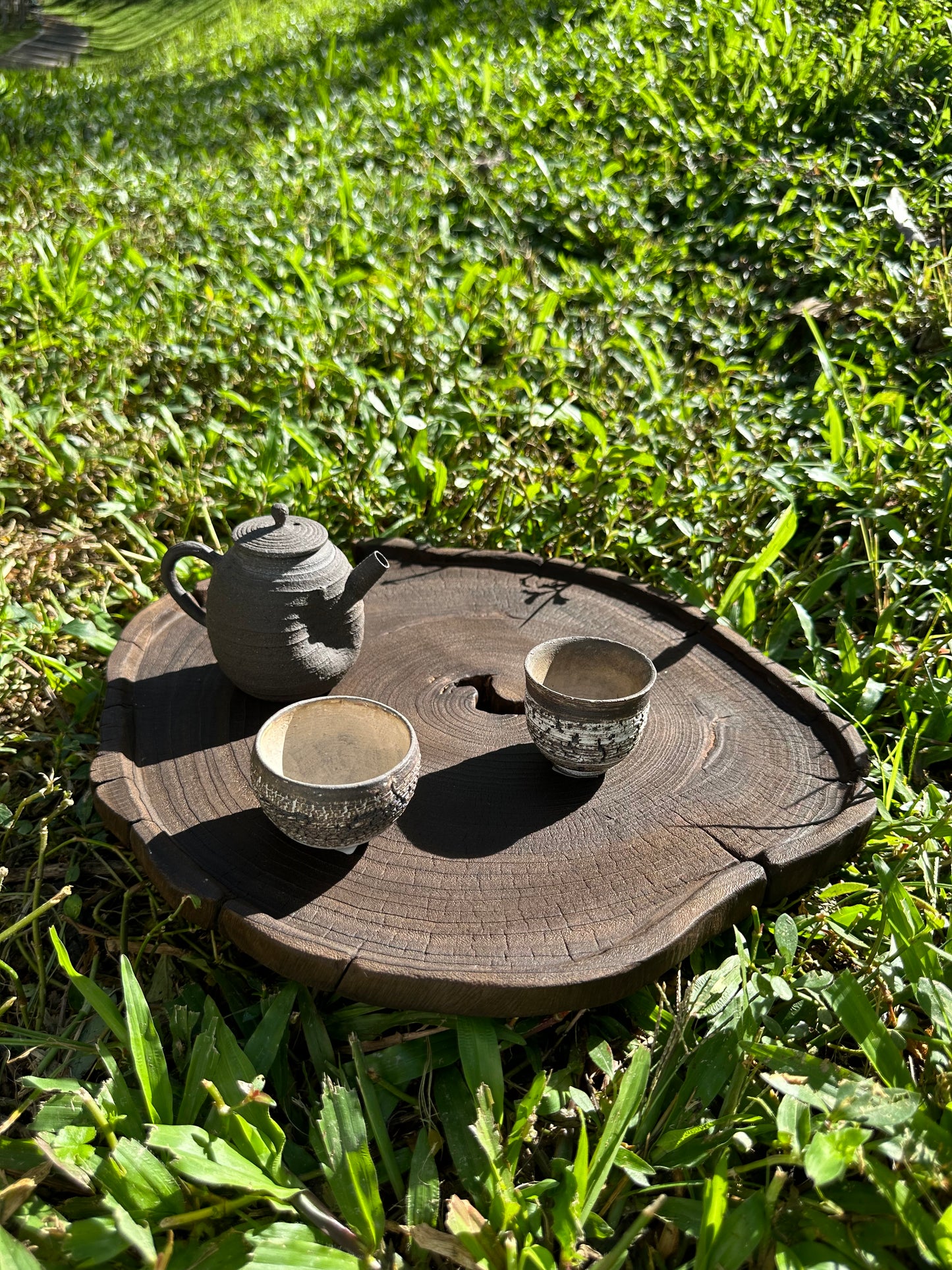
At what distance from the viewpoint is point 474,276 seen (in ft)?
11.7

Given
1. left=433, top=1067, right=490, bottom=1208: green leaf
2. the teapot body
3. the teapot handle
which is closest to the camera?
left=433, top=1067, right=490, bottom=1208: green leaf

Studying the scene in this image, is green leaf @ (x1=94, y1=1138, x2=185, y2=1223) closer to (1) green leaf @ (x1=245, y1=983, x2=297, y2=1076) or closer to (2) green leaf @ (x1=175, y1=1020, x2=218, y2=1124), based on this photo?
(2) green leaf @ (x1=175, y1=1020, x2=218, y2=1124)

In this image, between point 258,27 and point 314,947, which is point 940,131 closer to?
point 314,947

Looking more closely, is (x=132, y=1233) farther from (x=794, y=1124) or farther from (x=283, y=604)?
(x=283, y=604)

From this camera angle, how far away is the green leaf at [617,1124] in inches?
57.2

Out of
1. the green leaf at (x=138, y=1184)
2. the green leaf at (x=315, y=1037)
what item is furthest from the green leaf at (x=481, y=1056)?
the green leaf at (x=138, y=1184)

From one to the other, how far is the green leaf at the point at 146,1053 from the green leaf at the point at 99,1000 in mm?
40

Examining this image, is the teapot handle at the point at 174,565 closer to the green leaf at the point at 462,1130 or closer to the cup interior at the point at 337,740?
the cup interior at the point at 337,740

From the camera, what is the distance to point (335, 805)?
63.3 inches

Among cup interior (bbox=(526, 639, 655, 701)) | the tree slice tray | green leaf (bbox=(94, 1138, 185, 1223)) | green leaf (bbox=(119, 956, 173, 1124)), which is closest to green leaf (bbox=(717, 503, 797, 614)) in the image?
the tree slice tray

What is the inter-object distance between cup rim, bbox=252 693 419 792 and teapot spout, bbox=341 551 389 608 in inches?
8.8

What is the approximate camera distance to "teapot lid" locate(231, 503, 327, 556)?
196 cm

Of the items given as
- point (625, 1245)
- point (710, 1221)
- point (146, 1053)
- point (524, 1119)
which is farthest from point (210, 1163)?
point (710, 1221)

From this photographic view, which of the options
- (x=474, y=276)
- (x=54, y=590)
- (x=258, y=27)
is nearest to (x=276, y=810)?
(x=54, y=590)
